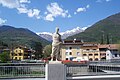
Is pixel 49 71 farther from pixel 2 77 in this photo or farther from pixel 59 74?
pixel 2 77

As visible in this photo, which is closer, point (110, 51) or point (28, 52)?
point (110, 51)

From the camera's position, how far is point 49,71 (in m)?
12.6

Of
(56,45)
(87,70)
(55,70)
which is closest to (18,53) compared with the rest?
(87,70)

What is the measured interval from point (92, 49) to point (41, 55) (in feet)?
98.2

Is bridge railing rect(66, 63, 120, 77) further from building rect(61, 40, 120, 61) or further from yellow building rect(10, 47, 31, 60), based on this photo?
yellow building rect(10, 47, 31, 60)

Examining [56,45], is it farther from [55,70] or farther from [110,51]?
[110,51]

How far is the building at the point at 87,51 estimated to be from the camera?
255 feet

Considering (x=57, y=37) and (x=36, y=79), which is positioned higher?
(x=57, y=37)

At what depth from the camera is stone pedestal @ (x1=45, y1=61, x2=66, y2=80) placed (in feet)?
41.0

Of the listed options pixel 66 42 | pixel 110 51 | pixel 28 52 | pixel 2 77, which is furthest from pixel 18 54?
pixel 2 77

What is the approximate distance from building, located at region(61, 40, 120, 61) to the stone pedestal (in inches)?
2522

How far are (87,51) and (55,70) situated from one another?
231 ft

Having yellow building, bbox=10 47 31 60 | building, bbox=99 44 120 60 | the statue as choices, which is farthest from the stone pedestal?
yellow building, bbox=10 47 31 60

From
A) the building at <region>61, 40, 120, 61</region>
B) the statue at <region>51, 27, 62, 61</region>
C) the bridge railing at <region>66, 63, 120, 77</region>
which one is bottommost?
the bridge railing at <region>66, 63, 120, 77</region>
